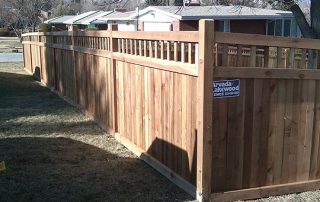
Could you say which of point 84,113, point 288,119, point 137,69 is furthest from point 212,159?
point 84,113

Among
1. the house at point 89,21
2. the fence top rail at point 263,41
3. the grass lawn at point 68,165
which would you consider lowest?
the grass lawn at point 68,165

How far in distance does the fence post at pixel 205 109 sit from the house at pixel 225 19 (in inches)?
927

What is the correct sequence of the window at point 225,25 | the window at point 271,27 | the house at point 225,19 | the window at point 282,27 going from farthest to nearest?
the window at point 271,27
the window at point 282,27
the window at point 225,25
the house at point 225,19

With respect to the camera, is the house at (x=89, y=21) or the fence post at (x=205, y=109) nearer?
the fence post at (x=205, y=109)

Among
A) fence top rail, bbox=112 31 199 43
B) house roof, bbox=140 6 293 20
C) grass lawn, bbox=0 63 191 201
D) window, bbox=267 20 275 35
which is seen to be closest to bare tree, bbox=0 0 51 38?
house roof, bbox=140 6 293 20

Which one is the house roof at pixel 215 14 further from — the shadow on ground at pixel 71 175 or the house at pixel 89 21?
the house at pixel 89 21

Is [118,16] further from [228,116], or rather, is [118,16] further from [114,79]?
[228,116]

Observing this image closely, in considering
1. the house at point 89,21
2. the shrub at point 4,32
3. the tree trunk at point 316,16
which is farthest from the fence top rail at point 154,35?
the shrub at point 4,32

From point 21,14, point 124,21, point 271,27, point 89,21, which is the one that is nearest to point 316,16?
point 271,27

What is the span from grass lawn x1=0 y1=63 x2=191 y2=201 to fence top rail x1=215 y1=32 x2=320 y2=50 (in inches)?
72.0

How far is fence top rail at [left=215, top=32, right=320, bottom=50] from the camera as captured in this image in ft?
14.4

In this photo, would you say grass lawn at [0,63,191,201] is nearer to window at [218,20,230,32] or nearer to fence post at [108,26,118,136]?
fence post at [108,26,118,136]

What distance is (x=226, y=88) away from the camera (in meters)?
4.53

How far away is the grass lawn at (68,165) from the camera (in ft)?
16.3
